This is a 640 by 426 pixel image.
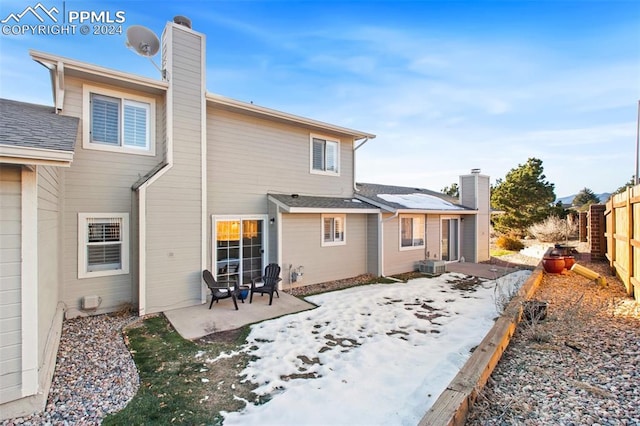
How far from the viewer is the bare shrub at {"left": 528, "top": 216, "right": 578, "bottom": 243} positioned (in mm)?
18812

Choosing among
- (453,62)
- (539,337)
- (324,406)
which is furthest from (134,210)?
(453,62)

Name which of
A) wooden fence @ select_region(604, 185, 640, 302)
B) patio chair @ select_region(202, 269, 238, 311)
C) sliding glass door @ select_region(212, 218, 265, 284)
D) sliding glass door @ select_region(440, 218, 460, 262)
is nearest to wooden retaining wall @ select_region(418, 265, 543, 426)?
wooden fence @ select_region(604, 185, 640, 302)

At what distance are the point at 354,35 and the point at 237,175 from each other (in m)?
6.53

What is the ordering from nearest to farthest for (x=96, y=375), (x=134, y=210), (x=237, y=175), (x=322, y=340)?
(x=96, y=375)
(x=322, y=340)
(x=134, y=210)
(x=237, y=175)

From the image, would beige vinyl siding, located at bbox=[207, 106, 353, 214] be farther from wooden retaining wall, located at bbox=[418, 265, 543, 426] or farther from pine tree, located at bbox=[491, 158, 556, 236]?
pine tree, located at bbox=[491, 158, 556, 236]

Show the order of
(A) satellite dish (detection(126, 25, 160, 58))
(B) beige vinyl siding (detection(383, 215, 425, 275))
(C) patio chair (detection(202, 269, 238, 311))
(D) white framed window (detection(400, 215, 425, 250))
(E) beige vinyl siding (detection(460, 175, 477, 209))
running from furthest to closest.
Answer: (E) beige vinyl siding (detection(460, 175, 477, 209)) < (D) white framed window (detection(400, 215, 425, 250)) < (B) beige vinyl siding (detection(383, 215, 425, 275)) < (A) satellite dish (detection(126, 25, 160, 58)) < (C) patio chair (detection(202, 269, 238, 311))

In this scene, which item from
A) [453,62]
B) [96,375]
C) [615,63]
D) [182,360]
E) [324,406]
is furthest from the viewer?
[453,62]

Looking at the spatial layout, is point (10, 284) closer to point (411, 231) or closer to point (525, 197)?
point (411, 231)

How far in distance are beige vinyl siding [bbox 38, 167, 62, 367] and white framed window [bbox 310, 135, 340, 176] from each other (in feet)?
21.5

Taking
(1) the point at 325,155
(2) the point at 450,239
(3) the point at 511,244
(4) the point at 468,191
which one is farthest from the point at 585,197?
(1) the point at 325,155

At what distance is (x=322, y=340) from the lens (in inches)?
201

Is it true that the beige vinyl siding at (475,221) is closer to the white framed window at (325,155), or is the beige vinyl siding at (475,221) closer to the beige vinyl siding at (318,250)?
the beige vinyl siding at (318,250)

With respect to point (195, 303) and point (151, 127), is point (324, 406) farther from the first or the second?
point (151, 127)

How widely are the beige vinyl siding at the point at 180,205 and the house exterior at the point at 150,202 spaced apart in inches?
0.9
